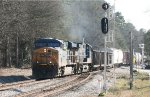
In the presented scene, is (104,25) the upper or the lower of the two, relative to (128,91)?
upper

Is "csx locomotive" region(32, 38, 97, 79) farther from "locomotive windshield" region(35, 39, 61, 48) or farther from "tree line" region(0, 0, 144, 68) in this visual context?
"tree line" region(0, 0, 144, 68)

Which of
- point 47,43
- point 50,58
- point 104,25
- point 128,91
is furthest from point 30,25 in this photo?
point 104,25

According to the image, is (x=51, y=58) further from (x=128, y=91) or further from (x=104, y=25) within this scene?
(x=104, y=25)

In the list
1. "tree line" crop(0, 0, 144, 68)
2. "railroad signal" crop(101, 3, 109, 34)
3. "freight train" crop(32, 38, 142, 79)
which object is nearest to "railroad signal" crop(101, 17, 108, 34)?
"railroad signal" crop(101, 3, 109, 34)

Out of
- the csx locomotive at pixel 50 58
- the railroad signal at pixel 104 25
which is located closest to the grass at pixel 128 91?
the railroad signal at pixel 104 25

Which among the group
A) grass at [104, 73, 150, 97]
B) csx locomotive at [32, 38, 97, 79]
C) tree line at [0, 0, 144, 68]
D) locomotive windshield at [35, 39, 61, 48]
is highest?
tree line at [0, 0, 144, 68]

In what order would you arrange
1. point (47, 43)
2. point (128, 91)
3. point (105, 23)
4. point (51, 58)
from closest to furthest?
1. point (105, 23)
2. point (128, 91)
3. point (51, 58)
4. point (47, 43)

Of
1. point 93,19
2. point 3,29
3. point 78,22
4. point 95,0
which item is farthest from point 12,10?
point 95,0

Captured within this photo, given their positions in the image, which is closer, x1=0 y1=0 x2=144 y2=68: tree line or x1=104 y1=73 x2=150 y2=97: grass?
x1=104 y1=73 x2=150 y2=97: grass

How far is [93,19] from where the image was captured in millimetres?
89625

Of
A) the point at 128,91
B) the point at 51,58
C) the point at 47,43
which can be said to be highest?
the point at 47,43

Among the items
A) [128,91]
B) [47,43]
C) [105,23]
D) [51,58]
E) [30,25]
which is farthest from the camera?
[30,25]

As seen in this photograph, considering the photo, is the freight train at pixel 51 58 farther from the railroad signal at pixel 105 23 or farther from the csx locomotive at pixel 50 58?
the railroad signal at pixel 105 23

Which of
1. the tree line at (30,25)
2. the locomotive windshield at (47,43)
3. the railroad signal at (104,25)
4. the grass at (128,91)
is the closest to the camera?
the railroad signal at (104,25)
